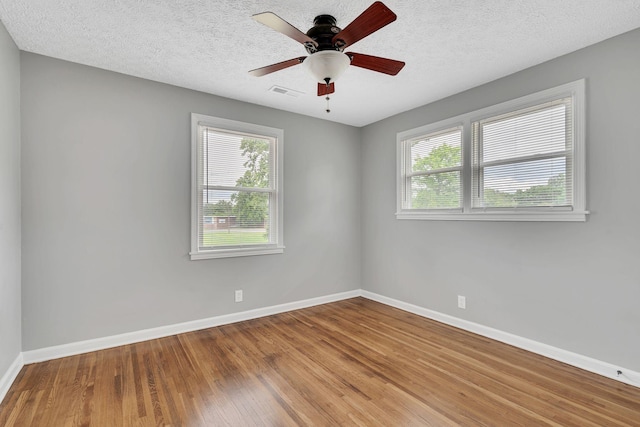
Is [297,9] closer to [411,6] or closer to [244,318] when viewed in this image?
[411,6]

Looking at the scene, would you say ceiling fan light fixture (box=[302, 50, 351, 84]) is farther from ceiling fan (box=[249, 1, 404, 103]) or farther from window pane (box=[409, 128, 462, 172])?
window pane (box=[409, 128, 462, 172])

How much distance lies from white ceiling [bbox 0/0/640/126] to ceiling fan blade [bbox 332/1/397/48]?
0.31 meters

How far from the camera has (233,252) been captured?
3.67 meters

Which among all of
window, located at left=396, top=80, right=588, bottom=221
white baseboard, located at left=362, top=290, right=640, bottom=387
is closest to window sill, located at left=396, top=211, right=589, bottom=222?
window, located at left=396, top=80, right=588, bottom=221

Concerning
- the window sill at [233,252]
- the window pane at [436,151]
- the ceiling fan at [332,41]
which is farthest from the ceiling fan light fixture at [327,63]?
the window sill at [233,252]

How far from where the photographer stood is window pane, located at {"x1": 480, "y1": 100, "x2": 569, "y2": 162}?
279 centimetres

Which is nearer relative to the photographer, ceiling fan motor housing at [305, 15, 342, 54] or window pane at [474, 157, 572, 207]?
ceiling fan motor housing at [305, 15, 342, 54]

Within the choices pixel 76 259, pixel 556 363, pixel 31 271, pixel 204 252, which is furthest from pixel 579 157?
pixel 31 271

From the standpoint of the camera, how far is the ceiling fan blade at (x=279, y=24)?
163 cm

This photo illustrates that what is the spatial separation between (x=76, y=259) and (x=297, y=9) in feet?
9.25

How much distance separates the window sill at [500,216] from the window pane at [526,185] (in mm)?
103

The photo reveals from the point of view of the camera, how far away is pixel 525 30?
236cm

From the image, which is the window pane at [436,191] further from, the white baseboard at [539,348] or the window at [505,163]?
the white baseboard at [539,348]

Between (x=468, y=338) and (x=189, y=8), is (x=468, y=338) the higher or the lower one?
the lower one
